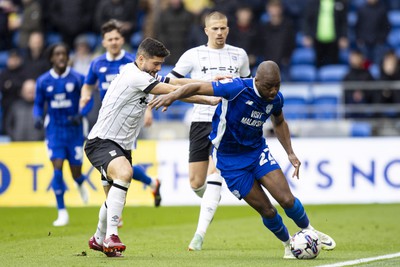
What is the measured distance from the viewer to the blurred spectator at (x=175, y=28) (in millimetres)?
21625

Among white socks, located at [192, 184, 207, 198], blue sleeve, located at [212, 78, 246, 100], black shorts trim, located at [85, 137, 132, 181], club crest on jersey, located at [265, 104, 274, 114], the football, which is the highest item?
blue sleeve, located at [212, 78, 246, 100]

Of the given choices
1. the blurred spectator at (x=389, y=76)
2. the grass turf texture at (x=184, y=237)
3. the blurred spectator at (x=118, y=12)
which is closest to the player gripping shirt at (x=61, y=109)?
the grass turf texture at (x=184, y=237)

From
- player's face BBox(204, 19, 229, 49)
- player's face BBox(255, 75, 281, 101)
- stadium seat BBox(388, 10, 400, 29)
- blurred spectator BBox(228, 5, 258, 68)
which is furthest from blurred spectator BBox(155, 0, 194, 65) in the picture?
player's face BBox(255, 75, 281, 101)

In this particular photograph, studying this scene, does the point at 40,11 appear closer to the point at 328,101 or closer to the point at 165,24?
the point at 165,24

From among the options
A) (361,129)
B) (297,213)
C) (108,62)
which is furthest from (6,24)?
(297,213)

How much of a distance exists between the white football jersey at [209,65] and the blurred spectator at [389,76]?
26.0 feet

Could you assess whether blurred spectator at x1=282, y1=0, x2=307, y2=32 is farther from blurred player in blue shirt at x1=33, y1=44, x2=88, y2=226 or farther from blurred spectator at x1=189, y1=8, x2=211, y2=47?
blurred player in blue shirt at x1=33, y1=44, x2=88, y2=226

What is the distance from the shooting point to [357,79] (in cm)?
2016

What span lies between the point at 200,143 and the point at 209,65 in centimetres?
96

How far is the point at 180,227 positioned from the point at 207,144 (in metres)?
2.82

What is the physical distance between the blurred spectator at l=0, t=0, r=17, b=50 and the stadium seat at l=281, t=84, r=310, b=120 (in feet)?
23.7

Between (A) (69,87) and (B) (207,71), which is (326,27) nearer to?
(A) (69,87)

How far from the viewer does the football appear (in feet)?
32.5

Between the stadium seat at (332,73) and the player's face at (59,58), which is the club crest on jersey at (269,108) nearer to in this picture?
the player's face at (59,58)
